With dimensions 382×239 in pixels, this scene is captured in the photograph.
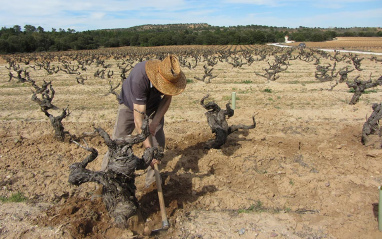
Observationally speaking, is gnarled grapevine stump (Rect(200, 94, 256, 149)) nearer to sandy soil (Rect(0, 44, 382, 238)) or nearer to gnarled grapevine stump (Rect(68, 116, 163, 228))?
sandy soil (Rect(0, 44, 382, 238))

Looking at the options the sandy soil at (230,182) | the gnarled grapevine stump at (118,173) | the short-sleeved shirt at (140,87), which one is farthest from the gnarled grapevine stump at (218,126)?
the gnarled grapevine stump at (118,173)

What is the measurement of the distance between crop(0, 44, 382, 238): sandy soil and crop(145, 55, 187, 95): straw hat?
5.78 ft

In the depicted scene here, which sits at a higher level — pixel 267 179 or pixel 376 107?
pixel 376 107

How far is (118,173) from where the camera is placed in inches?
135

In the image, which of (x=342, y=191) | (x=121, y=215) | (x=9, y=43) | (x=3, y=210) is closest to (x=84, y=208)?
(x=121, y=215)

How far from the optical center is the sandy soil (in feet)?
12.0

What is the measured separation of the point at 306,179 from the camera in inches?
188

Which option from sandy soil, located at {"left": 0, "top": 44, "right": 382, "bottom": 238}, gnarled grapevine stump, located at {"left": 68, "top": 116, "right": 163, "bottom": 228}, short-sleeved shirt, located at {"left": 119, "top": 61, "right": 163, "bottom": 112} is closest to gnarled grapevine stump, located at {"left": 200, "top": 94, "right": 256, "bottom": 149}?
sandy soil, located at {"left": 0, "top": 44, "right": 382, "bottom": 238}

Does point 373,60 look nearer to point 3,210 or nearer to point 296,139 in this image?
point 296,139

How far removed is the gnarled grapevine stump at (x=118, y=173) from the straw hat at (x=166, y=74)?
2.24 feet

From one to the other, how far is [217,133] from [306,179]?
1905 millimetres

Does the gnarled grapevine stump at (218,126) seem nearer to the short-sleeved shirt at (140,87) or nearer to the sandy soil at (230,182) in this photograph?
the sandy soil at (230,182)

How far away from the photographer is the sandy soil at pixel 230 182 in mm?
3650

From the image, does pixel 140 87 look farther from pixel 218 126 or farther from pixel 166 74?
pixel 218 126
